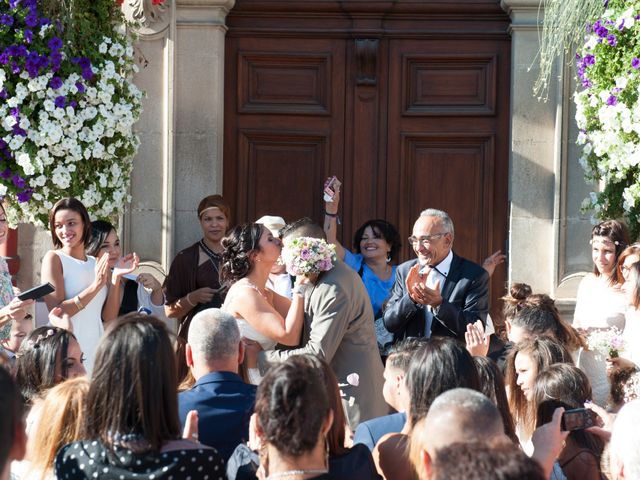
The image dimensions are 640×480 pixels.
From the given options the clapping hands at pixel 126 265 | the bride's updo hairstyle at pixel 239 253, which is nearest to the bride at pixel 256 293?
the bride's updo hairstyle at pixel 239 253

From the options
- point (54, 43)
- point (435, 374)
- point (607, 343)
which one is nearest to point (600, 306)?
point (607, 343)

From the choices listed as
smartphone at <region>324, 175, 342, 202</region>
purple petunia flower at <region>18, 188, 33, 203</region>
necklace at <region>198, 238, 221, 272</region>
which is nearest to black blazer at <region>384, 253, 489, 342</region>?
smartphone at <region>324, 175, 342, 202</region>

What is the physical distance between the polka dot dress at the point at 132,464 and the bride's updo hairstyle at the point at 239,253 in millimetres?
2285

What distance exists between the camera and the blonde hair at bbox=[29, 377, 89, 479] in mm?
3285

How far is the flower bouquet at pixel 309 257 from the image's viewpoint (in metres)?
5.09

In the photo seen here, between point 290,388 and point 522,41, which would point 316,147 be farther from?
point 290,388

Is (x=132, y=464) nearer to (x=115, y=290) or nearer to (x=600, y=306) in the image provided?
(x=115, y=290)

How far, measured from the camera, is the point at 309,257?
16.7 ft

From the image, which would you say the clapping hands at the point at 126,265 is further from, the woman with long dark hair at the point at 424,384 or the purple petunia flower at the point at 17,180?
the woman with long dark hair at the point at 424,384

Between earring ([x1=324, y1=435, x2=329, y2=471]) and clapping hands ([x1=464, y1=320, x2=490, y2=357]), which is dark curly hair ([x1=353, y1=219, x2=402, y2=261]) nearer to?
clapping hands ([x1=464, y1=320, x2=490, y2=357])

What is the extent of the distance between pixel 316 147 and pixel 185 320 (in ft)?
5.79

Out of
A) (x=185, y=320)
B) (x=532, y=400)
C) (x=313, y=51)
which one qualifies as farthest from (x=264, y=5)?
(x=532, y=400)

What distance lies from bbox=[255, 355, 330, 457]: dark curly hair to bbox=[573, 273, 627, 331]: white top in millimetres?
3208

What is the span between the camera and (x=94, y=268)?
19.5 ft
